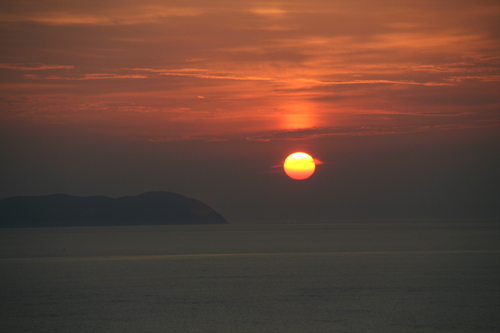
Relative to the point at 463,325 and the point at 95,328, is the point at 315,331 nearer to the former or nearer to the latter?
the point at 463,325

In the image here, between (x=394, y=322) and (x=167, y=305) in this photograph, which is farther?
(x=167, y=305)

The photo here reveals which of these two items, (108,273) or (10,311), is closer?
(10,311)

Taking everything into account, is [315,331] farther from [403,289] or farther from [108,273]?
[108,273]

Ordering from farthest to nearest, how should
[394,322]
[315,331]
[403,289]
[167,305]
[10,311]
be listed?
[403,289], [167,305], [10,311], [394,322], [315,331]

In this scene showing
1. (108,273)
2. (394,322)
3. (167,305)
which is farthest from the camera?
(108,273)

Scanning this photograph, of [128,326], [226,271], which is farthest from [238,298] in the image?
[226,271]

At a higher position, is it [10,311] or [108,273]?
[108,273]

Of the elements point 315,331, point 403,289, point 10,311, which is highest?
point 403,289

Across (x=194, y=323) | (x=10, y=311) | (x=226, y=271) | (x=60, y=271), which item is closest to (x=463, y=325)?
(x=194, y=323)

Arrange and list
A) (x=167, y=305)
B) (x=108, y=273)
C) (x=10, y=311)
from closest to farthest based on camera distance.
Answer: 1. (x=10, y=311)
2. (x=167, y=305)
3. (x=108, y=273)
